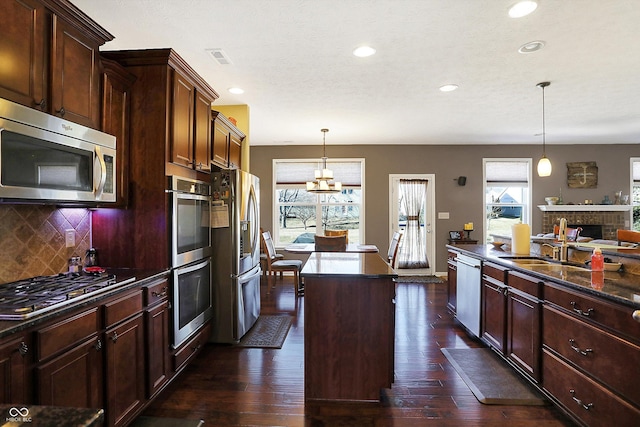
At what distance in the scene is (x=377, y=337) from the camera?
2371mm

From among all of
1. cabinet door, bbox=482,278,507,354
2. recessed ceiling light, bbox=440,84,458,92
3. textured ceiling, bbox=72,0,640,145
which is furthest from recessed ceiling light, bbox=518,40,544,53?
cabinet door, bbox=482,278,507,354

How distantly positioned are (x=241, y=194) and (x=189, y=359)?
1494 mm

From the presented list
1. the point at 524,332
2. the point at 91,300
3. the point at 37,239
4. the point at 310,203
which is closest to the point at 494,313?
the point at 524,332

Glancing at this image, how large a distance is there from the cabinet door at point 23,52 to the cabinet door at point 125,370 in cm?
121

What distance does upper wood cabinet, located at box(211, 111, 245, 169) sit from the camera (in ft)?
11.4

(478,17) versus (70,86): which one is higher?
(478,17)

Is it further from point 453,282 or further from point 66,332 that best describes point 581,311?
point 66,332

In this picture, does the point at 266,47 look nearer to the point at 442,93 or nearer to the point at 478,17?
the point at 478,17

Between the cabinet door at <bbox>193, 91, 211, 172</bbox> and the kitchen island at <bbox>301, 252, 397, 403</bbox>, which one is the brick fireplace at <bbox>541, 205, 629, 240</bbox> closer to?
the kitchen island at <bbox>301, 252, 397, 403</bbox>

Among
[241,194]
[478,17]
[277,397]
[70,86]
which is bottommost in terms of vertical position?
[277,397]

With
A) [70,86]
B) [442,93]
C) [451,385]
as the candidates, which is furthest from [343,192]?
[70,86]

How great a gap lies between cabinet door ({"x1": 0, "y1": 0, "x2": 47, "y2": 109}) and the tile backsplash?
67 centimetres

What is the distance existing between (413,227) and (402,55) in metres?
4.46

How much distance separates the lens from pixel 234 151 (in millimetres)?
4184
